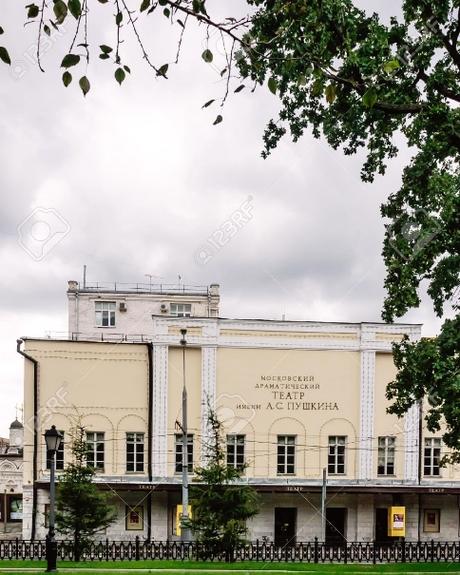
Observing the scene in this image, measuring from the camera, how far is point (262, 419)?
109 feet

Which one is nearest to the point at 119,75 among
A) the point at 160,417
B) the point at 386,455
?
the point at 160,417

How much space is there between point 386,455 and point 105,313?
69.8ft

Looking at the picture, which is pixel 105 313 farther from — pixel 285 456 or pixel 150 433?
pixel 285 456

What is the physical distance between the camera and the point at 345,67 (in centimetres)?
1170

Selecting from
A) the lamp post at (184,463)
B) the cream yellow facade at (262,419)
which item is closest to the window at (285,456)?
the cream yellow facade at (262,419)

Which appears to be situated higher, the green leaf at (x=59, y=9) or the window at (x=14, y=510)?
the green leaf at (x=59, y=9)

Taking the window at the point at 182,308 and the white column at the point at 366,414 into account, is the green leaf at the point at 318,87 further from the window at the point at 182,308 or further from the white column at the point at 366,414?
the window at the point at 182,308

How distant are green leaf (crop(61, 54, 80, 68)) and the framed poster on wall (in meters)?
33.1

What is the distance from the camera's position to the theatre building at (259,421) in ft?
107

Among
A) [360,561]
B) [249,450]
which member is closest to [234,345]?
[249,450]

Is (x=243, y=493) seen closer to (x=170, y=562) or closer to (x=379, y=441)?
(x=170, y=562)

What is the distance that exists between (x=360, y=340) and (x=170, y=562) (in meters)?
16.8

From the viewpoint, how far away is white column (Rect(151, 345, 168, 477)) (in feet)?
107

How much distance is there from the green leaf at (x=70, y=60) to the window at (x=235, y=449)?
29.6 m
